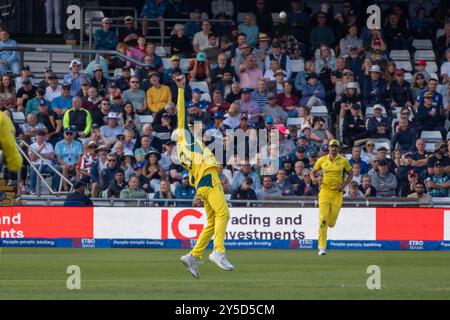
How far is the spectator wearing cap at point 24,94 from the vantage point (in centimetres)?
3056

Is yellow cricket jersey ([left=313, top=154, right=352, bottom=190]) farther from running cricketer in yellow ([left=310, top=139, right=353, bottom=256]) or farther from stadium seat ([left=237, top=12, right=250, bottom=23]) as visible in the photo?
stadium seat ([left=237, top=12, right=250, bottom=23])

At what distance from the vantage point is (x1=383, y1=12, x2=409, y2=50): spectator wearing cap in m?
34.3

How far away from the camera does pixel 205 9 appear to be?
3531 cm

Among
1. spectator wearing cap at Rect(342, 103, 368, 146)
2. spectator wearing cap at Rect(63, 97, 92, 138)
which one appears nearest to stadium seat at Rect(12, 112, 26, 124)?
spectator wearing cap at Rect(63, 97, 92, 138)

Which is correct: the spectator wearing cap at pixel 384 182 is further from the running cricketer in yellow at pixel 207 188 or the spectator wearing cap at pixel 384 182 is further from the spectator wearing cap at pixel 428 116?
the running cricketer in yellow at pixel 207 188

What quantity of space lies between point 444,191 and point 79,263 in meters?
11.2

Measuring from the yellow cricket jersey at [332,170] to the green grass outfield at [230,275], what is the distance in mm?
1399

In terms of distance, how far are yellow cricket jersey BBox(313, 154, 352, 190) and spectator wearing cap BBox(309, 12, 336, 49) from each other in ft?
31.5

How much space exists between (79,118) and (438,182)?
28.5 ft

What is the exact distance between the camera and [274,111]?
31062 millimetres

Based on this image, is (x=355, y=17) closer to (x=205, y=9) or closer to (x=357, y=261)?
(x=205, y=9)

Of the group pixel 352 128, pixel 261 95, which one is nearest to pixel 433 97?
pixel 352 128

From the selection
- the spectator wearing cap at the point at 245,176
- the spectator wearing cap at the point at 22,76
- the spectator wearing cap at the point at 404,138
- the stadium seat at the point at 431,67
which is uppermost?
the stadium seat at the point at 431,67

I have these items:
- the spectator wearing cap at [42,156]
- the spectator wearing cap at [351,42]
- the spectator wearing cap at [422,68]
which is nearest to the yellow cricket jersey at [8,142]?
the spectator wearing cap at [42,156]
